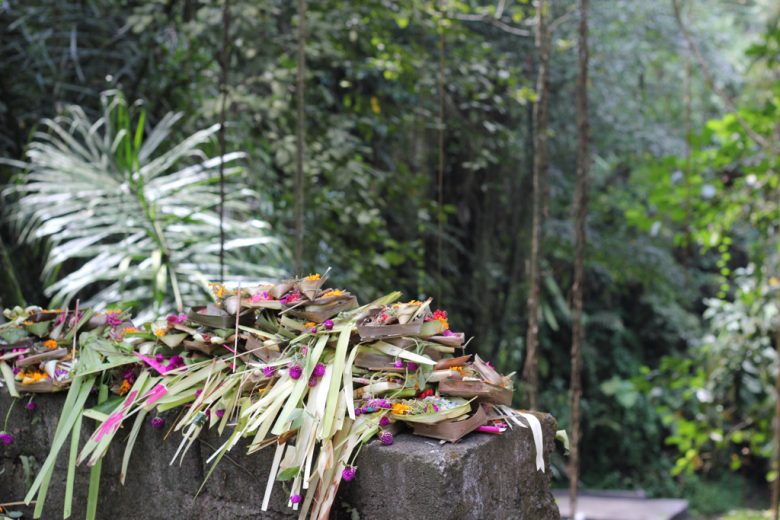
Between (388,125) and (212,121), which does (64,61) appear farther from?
(388,125)

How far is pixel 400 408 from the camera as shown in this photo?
128 centimetres

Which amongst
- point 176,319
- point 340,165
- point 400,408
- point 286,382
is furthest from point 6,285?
point 400,408

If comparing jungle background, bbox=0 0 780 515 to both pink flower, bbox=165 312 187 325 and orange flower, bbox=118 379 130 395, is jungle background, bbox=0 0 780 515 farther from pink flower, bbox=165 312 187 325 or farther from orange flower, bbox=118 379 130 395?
orange flower, bbox=118 379 130 395

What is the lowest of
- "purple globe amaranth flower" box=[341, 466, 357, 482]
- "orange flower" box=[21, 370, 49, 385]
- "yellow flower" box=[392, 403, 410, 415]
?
"purple globe amaranth flower" box=[341, 466, 357, 482]

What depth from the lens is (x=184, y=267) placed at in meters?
3.06

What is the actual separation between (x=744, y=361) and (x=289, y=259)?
2.47 metres

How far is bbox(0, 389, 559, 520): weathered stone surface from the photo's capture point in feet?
3.90

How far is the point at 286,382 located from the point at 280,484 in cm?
15

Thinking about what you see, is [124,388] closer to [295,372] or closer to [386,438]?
[295,372]

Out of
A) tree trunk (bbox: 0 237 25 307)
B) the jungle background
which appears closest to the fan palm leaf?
the jungle background

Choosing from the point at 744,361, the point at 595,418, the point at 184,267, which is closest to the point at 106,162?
the point at 184,267

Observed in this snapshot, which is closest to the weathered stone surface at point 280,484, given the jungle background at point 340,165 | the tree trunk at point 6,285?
the jungle background at point 340,165

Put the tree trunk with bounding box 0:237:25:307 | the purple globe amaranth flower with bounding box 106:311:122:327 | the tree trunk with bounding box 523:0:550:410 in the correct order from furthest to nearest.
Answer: the tree trunk with bounding box 0:237:25:307
the tree trunk with bounding box 523:0:550:410
the purple globe amaranth flower with bounding box 106:311:122:327

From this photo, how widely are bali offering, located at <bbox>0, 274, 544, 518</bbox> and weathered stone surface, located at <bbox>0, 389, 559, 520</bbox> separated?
0.02 m
